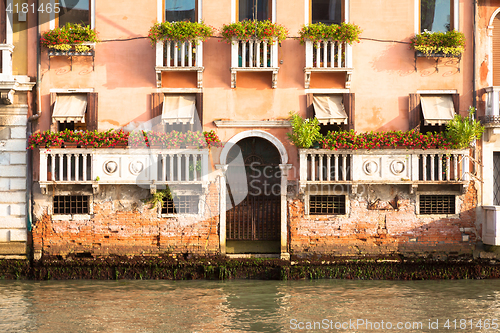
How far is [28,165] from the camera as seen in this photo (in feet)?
40.2

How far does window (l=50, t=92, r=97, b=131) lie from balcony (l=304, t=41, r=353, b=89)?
5.19 m

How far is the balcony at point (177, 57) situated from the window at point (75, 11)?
208 centimetres

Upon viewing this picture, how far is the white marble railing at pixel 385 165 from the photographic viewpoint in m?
11.9

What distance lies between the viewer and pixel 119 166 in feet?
38.8

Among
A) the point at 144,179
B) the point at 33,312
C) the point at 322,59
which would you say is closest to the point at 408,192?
the point at 322,59

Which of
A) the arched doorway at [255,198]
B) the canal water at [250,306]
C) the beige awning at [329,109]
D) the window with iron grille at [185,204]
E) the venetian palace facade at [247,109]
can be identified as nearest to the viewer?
the canal water at [250,306]

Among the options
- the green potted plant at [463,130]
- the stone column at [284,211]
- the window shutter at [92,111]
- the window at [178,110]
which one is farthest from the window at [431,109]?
the window shutter at [92,111]

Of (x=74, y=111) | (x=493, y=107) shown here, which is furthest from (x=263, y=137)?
(x=493, y=107)

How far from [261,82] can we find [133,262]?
530 cm

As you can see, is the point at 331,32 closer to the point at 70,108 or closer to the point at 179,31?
the point at 179,31

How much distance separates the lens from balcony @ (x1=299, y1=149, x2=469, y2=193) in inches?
467

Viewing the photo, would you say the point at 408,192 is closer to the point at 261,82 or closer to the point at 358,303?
the point at 358,303

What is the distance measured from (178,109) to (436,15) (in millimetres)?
6706

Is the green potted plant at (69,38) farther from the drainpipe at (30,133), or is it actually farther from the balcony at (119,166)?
the balcony at (119,166)
